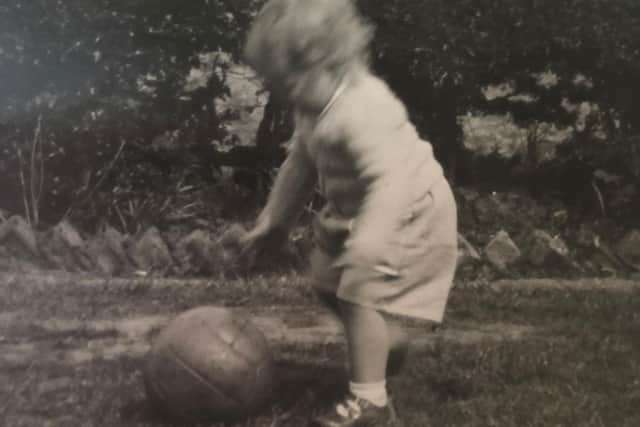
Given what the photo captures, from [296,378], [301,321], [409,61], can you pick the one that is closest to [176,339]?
[296,378]

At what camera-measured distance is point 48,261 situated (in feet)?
9.67

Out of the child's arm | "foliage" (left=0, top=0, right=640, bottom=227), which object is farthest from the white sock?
"foliage" (left=0, top=0, right=640, bottom=227)

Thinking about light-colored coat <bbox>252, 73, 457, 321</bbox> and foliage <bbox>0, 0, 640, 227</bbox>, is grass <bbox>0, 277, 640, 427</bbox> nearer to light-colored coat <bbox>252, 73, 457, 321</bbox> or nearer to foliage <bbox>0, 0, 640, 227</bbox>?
light-colored coat <bbox>252, 73, 457, 321</bbox>

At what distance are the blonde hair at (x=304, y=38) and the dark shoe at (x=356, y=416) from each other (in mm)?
778

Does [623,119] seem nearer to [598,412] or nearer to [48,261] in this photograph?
[598,412]

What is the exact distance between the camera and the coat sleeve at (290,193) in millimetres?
2438

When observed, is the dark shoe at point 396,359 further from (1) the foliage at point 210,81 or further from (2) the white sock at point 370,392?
(1) the foliage at point 210,81

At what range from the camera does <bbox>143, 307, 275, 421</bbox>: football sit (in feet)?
7.23

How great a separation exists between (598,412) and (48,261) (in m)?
1.65

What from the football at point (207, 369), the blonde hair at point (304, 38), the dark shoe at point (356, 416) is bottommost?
the dark shoe at point (356, 416)

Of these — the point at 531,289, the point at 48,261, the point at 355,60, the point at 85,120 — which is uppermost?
the point at 355,60

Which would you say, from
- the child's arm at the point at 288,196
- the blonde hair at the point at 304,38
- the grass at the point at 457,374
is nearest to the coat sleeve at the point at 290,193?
the child's arm at the point at 288,196

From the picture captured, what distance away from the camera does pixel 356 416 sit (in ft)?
7.43

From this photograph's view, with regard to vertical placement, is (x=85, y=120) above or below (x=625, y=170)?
above
